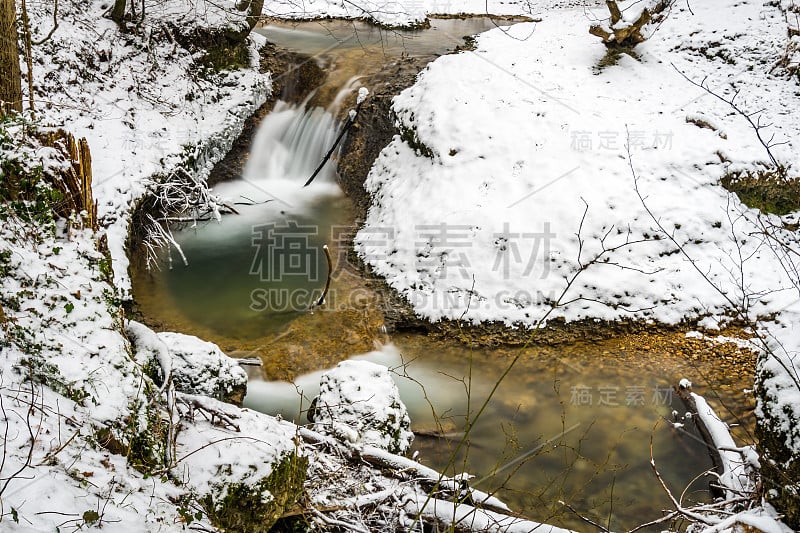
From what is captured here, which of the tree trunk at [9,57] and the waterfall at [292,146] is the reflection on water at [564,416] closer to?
the tree trunk at [9,57]

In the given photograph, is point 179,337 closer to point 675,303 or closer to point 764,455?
point 764,455

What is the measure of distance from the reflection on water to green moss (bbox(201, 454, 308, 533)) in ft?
6.93

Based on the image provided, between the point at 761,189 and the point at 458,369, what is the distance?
16.2 feet

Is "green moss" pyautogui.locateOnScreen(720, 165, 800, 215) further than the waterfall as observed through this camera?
No

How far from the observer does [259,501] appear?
262 centimetres

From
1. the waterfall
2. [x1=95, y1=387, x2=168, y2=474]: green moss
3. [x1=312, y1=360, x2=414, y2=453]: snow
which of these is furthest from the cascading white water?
[x1=95, y1=387, x2=168, y2=474]: green moss

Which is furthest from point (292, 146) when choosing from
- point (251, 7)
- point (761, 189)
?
point (761, 189)

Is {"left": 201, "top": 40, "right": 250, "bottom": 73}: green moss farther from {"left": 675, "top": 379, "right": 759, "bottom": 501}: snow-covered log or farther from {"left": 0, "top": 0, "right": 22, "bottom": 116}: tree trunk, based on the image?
{"left": 675, "top": 379, "right": 759, "bottom": 501}: snow-covered log

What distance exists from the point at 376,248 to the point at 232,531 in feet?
17.9

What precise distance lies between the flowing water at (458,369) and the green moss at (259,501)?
131cm

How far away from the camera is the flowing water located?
16.9 ft

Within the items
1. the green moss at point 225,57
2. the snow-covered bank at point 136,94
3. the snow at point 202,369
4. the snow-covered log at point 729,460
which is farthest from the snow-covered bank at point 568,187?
the green moss at point 225,57

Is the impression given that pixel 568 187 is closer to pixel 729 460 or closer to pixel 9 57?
pixel 729 460

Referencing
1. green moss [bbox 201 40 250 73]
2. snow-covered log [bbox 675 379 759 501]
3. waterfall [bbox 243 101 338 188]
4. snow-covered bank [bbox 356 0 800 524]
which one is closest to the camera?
snow-covered log [bbox 675 379 759 501]
